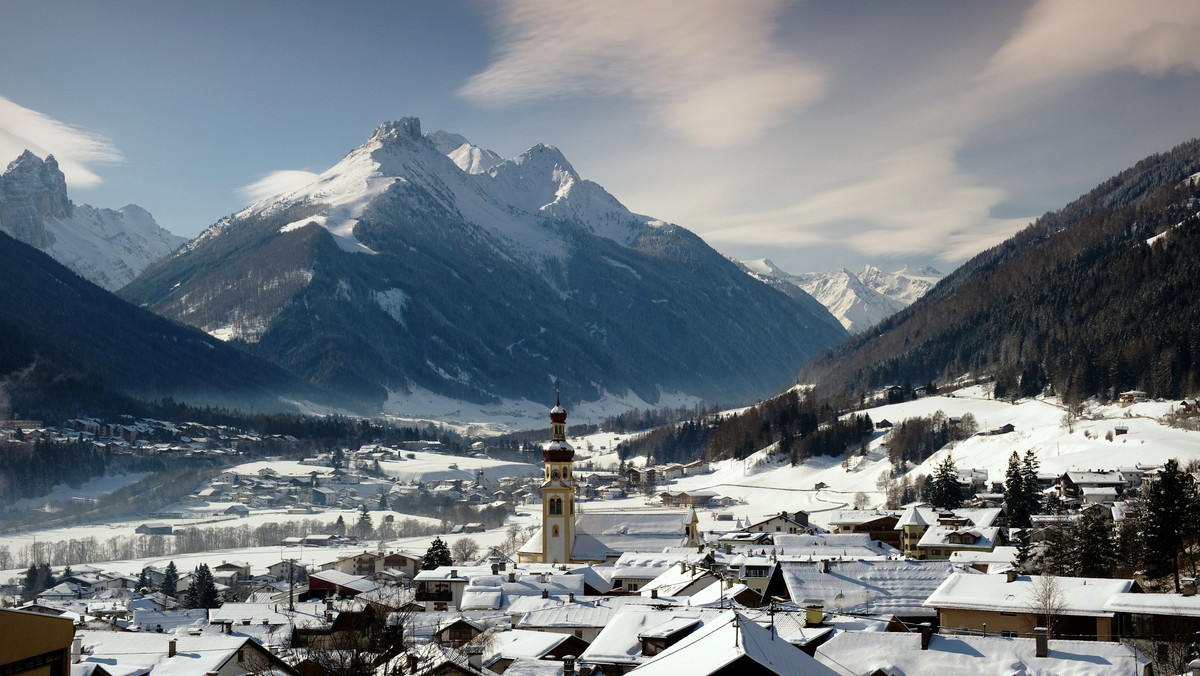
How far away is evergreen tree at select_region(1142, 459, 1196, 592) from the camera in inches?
2335

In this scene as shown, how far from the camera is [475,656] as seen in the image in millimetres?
42750

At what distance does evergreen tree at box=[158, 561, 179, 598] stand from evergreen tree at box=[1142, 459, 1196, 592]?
90.3 metres

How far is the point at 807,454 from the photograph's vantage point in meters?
198

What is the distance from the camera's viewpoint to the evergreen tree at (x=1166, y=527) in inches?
2335

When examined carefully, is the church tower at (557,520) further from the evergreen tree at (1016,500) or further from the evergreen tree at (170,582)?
the evergreen tree at (1016,500)

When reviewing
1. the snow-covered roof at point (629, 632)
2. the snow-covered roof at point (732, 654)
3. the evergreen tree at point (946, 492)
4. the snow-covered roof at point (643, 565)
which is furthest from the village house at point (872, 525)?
the snow-covered roof at point (732, 654)

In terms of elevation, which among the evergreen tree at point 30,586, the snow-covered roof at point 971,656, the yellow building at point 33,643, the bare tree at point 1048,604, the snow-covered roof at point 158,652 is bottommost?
the evergreen tree at point 30,586

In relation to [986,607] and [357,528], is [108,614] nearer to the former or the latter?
[986,607]

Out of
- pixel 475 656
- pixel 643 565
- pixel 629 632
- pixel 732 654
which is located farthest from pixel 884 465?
pixel 732 654

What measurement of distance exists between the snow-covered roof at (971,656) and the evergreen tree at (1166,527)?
23.1 metres

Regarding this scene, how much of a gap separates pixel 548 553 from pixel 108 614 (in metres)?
33.7

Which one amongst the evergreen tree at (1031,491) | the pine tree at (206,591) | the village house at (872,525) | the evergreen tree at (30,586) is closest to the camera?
the pine tree at (206,591)

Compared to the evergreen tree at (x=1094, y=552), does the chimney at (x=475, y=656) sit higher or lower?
lower

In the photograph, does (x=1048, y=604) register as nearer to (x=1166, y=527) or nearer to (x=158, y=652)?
(x=1166, y=527)
